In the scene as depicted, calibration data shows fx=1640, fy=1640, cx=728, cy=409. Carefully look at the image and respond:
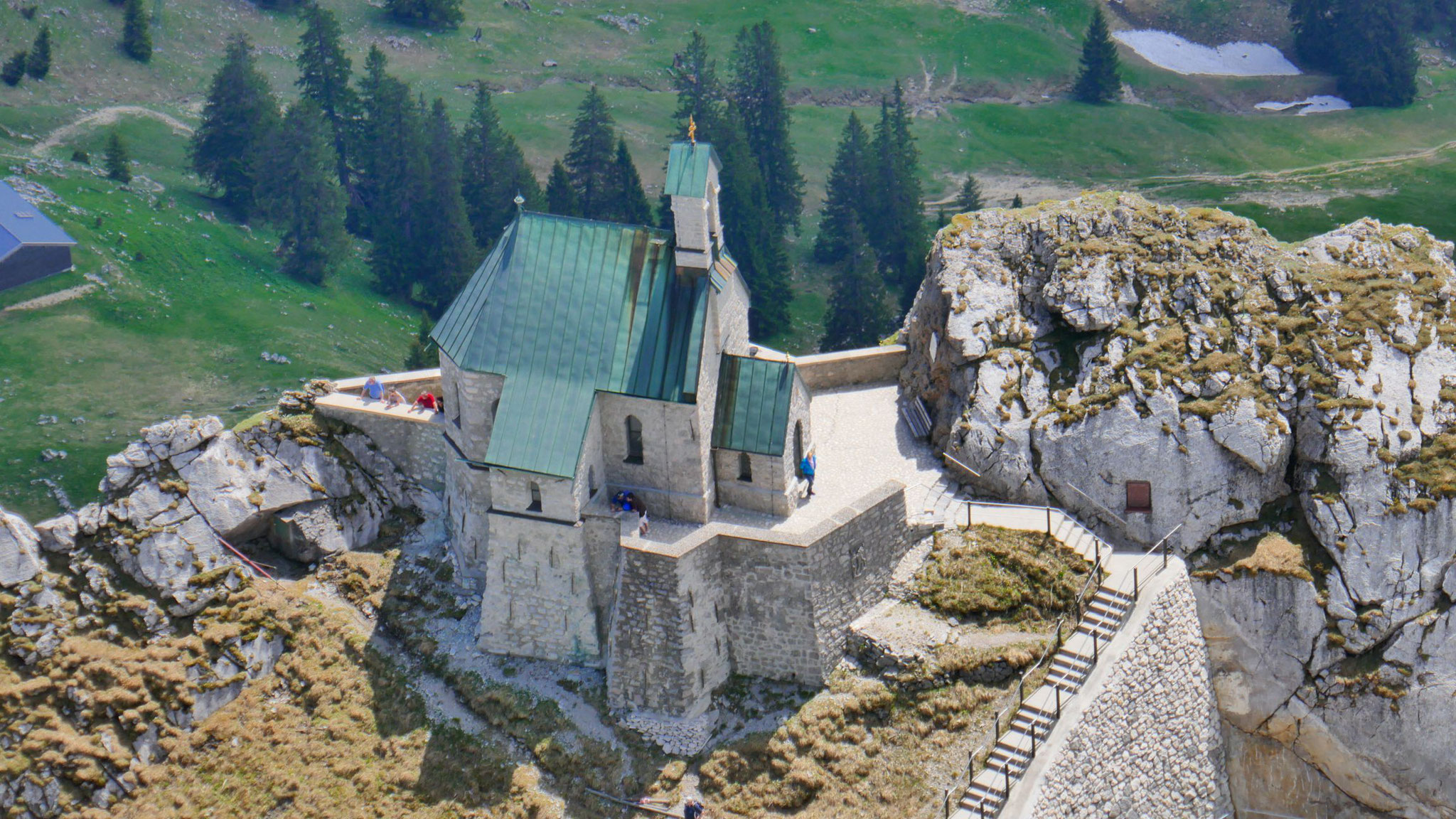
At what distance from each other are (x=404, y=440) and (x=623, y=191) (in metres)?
38.9

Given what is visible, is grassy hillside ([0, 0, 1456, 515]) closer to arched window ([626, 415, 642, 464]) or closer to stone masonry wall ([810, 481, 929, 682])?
arched window ([626, 415, 642, 464])

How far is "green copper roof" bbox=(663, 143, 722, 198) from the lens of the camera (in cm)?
4381

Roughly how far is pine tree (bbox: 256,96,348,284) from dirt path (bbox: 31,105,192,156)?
11.5 meters

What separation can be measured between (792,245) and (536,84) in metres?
26.2

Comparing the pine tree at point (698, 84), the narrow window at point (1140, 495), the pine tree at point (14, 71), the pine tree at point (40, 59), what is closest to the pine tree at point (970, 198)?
the pine tree at point (698, 84)

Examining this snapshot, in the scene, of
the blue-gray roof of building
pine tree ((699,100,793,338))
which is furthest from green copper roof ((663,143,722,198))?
the blue-gray roof of building

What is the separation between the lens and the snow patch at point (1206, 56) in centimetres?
11725

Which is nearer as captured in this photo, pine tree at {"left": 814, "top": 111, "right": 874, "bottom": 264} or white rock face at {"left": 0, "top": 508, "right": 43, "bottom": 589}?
white rock face at {"left": 0, "top": 508, "right": 43, "bottom": 589}

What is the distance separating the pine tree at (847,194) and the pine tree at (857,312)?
9.22 m

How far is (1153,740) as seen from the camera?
45.9 meters

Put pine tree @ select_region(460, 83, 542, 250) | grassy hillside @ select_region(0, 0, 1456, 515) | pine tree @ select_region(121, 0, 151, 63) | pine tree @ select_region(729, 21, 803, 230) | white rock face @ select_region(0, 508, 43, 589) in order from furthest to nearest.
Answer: pine tree @ select_region(121, 0, 151, 63), pine tree @ select_region(729, 21, 803, 230), pine tree @ select_region(460, 83, 542, 250), grassy hillside @ select_region(0, 0, 1456, 515), white rock face @ select_region(0, 508, 43, 589)

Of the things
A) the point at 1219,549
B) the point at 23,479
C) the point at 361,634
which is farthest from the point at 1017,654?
the point at 23,479

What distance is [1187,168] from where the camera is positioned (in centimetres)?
10412

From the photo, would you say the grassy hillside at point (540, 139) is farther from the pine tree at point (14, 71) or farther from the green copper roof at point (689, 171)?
the green copper roof at point (689, 171)
